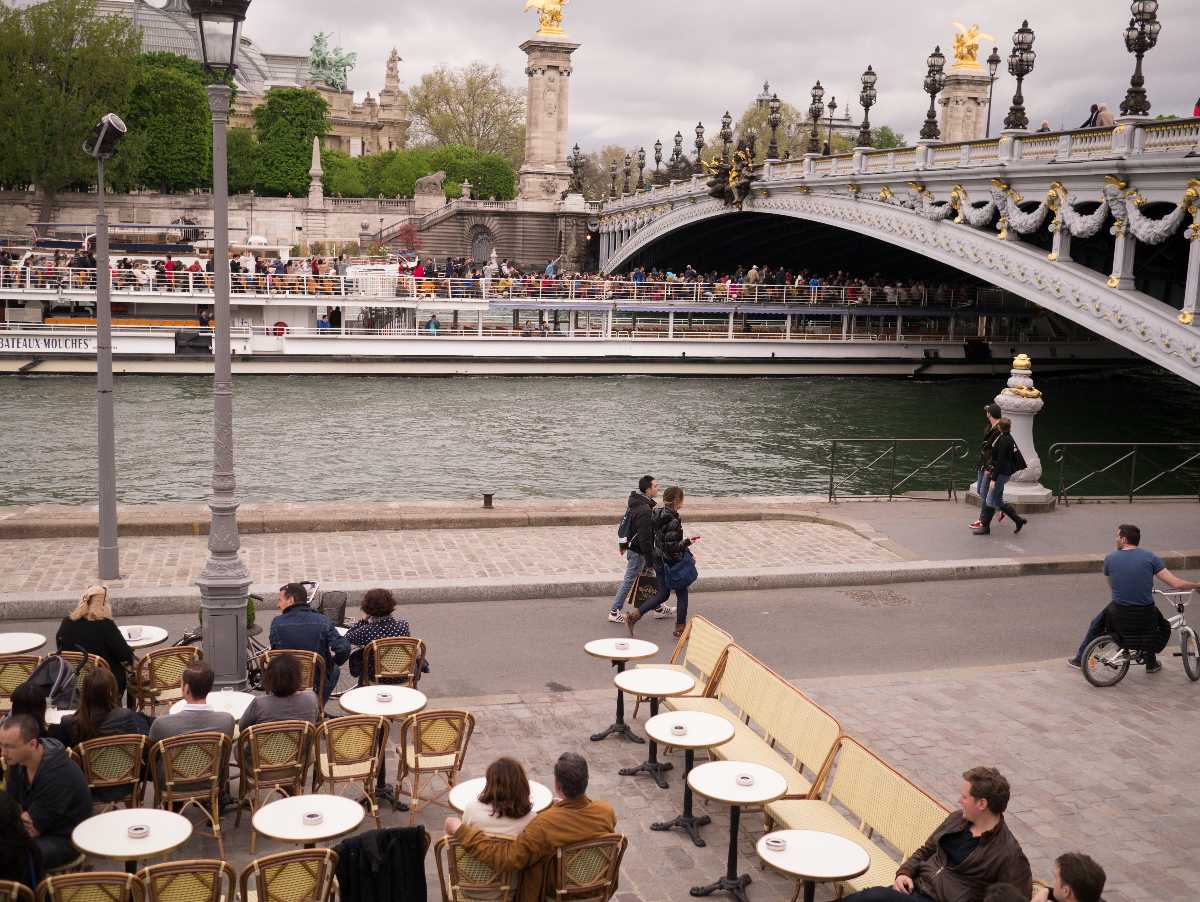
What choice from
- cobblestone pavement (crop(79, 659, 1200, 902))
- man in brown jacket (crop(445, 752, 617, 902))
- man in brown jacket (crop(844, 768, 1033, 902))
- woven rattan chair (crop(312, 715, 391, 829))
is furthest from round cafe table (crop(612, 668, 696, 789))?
man in brown jacket (crop(844, 768, 1033, 902))

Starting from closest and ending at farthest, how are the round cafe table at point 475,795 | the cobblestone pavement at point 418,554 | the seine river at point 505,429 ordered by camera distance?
the round cafe table at point 475,795
the cobblestone pavement at point 418,554
the seine river at point 505,429

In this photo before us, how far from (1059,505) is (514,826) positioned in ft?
43.9

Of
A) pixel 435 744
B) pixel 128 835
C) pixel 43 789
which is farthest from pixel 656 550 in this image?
pixel 43 789

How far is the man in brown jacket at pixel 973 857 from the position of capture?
566 centimetres

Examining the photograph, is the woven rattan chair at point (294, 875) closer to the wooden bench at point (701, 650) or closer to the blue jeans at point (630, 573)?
the wooden bench at point (701, 650)

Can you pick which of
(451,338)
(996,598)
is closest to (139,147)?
(451,338)

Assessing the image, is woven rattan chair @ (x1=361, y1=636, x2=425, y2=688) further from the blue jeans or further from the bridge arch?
the bridge arch

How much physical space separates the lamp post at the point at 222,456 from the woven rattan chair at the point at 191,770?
2122 millimetres

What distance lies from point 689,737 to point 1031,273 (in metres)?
23.1

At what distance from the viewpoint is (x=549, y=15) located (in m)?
83.8

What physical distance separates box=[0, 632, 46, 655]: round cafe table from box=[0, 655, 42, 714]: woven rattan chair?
2.00 feet

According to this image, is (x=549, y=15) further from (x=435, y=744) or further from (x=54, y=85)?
(x=435, y=744)

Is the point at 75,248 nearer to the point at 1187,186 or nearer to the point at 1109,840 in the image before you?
the point at 1187,186

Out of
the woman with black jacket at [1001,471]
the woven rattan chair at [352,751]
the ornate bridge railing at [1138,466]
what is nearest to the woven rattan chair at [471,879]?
the woven rattan chair at [352,751]
